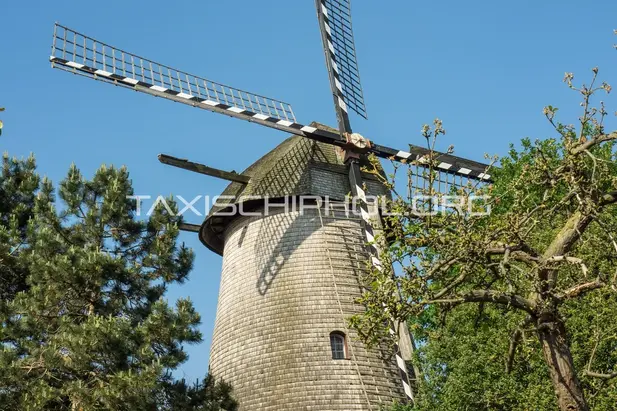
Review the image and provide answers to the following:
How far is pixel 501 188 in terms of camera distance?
769 inches

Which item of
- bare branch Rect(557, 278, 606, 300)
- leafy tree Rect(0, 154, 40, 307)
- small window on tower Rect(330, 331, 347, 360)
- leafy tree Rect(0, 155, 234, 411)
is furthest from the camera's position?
small window on tower Rect(330, 331, 347, 360)

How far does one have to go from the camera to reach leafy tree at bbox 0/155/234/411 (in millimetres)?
11617

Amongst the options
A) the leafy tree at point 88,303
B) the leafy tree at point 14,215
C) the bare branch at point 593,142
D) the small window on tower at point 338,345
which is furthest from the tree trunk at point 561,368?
the leafy tree at point 14,215

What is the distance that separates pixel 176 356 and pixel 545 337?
6.84 m

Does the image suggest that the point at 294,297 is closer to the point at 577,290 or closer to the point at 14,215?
the point at 14,215

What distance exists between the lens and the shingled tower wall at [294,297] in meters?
15.6

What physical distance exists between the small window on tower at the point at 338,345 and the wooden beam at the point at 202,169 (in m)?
4.74

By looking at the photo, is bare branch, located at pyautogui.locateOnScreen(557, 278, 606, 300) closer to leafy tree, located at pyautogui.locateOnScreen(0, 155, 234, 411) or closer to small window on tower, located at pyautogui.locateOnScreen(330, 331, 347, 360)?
leafy tree, located at pyautogui.locateOnScreen(0, 155, 234, 411)

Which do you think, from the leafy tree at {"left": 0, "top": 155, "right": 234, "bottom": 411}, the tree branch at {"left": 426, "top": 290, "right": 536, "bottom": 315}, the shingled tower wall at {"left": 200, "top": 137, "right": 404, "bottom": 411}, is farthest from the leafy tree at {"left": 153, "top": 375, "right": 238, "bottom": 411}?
the tree branch at {"left": 426, "top": 290, "right": 536, "bottom": 315}

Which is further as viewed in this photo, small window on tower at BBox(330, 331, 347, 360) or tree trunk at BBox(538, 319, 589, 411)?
small window on tower at BBox(330, 331, 347, 360)

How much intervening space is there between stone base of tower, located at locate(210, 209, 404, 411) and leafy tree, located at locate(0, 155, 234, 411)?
2.16 metres

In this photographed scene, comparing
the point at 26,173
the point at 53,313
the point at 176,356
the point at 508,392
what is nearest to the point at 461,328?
the point at 508,392

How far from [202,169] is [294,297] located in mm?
4226

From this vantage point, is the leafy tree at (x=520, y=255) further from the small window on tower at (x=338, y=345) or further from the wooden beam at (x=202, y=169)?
the wooden beam at (x=202, y=169)
